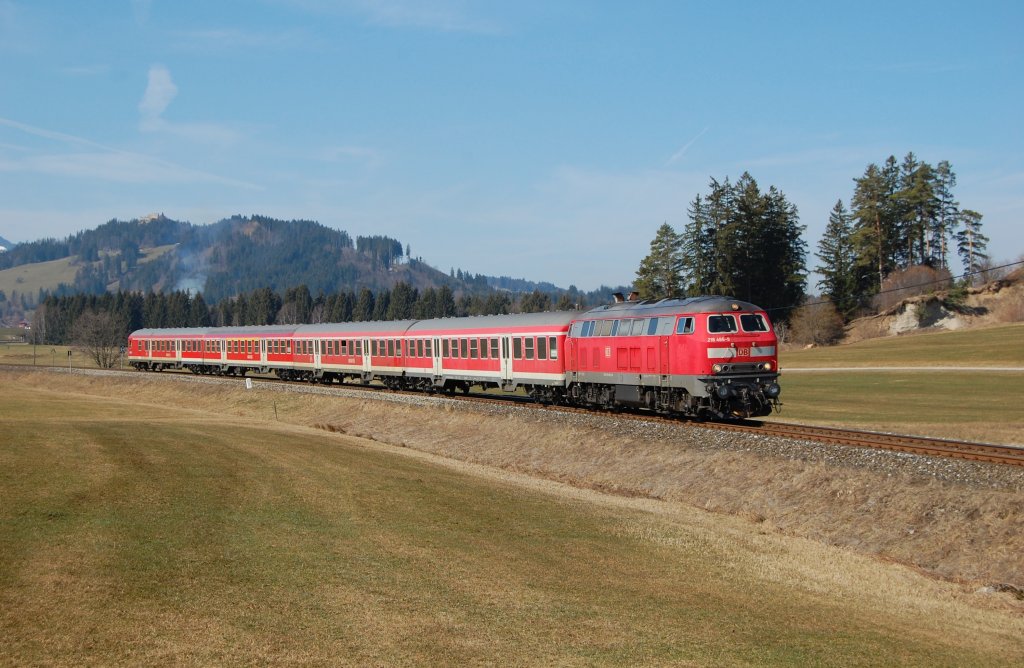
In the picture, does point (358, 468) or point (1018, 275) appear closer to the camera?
point (358, 468)

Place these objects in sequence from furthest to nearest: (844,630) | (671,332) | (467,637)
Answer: (671,332) → (844,630) → (467,637)

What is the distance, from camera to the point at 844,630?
42.6 ft

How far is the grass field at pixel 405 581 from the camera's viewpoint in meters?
10.7

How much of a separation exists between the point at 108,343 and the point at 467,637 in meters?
116

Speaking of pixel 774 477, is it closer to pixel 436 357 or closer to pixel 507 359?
pixel 507 359

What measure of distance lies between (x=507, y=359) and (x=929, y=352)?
5349cm

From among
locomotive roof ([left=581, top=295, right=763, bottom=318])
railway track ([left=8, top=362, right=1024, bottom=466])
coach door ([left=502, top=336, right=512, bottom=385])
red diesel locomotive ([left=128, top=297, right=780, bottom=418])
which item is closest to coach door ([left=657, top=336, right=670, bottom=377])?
red diesel locomotive ([left=128, top=297, right=780, bottom=418])

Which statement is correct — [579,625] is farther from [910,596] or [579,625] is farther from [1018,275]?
[1018,275]

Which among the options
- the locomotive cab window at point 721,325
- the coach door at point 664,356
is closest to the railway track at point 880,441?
the coach door at point 664,356

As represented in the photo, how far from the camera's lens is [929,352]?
80.2 meters

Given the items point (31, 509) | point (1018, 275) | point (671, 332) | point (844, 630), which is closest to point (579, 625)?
point (844, 630)

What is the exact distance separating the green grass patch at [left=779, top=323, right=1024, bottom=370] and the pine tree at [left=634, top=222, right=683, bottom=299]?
79.4ft

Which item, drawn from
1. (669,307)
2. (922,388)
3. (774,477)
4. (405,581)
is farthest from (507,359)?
(405,581)

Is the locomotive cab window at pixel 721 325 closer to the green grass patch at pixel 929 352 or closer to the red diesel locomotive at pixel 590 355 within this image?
the red diesel locomotive at pixel 590 355
